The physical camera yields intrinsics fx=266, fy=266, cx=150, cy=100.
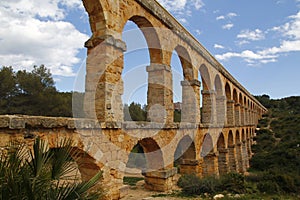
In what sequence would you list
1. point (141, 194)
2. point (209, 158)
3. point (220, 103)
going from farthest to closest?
point (220, 103)
point (209, 158)
point (141, 194)

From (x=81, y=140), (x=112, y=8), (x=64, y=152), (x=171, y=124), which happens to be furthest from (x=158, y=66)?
(x=64, y=152)

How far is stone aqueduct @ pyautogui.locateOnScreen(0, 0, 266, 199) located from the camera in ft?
16.7

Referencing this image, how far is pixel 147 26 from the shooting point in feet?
27.3

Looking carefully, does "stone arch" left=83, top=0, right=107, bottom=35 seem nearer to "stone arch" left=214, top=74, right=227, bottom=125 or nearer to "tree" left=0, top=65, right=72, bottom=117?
"stone arch" left=214, top=74, right=227, bottom=125

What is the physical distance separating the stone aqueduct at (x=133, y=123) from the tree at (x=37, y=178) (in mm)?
1494

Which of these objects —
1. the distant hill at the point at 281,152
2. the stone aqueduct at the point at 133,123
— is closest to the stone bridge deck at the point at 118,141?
the stone aqueduct at the point at 133,123

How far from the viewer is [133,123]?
21.9ft

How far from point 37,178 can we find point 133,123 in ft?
14.2

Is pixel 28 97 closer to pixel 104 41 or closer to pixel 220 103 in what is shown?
pixel 220 103

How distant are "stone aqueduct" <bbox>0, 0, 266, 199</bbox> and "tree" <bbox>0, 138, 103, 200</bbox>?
149cm

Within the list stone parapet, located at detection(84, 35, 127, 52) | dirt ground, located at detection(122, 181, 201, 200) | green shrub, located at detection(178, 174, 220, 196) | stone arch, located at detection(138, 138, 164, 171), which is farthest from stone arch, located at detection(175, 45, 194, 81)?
stone parapet, located at detection(84, 35, 127, 52)

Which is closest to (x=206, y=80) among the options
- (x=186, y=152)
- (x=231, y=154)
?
(x=186, y=152)

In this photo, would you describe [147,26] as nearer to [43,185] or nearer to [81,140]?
[81,140]

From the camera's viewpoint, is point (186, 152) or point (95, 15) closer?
point (95, 15)
